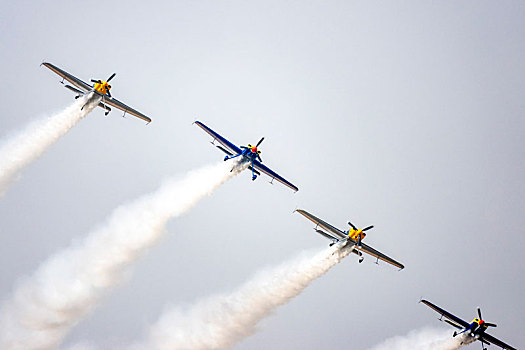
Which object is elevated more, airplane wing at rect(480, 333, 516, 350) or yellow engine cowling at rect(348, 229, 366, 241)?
airplane wing at rect(480, 333, 516, 350)

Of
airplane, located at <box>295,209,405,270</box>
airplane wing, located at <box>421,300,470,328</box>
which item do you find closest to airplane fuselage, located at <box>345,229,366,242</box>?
airplane, located at <box>295,209,405,270</box>

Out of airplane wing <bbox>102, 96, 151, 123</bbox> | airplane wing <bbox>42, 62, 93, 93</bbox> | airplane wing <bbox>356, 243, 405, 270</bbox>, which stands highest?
airplane wing <bbox>356, 243, 405, 270</bbox>

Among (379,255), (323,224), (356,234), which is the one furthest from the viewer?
(379,255)

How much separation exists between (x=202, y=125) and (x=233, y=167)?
7326 millimetres

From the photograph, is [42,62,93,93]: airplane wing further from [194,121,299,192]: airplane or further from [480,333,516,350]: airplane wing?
[480,333,516,350]: airplane wing

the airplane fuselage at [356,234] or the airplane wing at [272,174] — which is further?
the airplane wing at [272,174]

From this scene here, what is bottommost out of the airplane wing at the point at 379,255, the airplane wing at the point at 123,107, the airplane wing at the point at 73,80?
the airplane wing at the point at 73,80

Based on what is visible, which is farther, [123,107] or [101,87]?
[123,107]

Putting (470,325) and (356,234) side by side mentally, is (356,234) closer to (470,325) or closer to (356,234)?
(356,234)

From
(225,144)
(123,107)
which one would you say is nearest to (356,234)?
(225,144)

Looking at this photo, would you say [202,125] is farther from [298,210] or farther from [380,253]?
[380,253]

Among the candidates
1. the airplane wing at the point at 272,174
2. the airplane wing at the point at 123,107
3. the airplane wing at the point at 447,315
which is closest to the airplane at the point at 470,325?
the airplane wing at the point at 447,315

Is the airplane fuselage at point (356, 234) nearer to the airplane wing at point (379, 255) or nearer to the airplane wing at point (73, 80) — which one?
the airplane wing at point (379, 255)

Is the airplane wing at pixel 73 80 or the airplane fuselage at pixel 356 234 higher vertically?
the airplane fuselage at pixel 356 234
